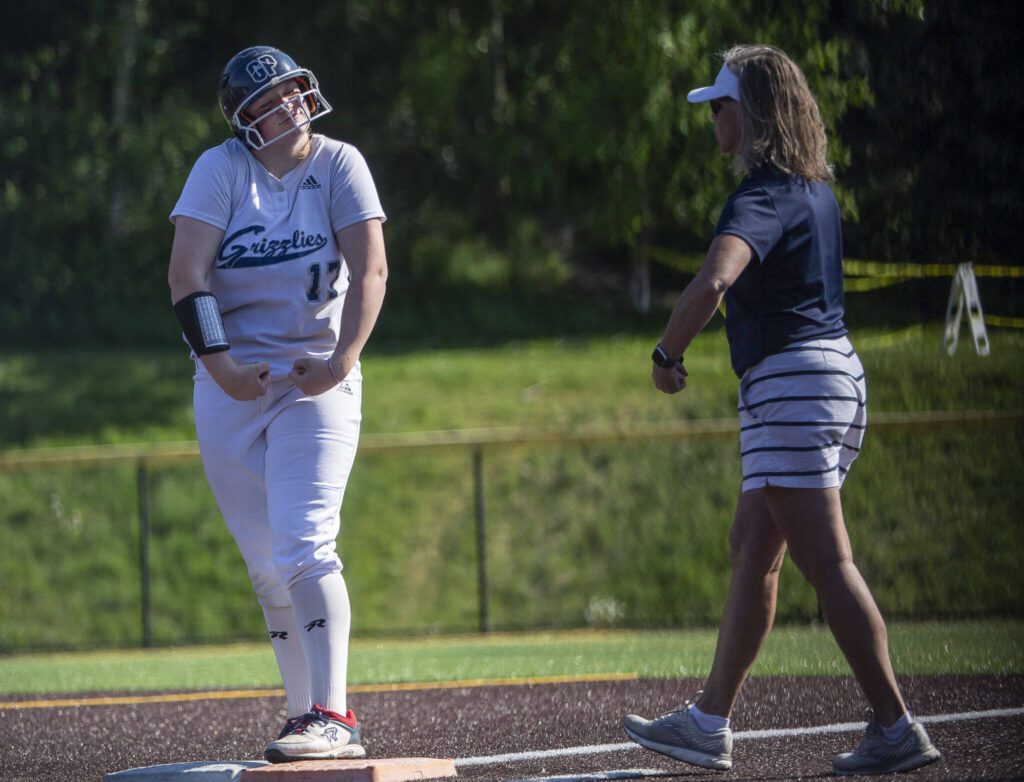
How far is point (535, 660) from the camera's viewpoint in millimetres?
9188

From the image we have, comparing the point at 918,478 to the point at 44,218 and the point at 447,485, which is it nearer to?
the point at 447,485

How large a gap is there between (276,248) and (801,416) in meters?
1.64

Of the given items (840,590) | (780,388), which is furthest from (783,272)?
(840,590)

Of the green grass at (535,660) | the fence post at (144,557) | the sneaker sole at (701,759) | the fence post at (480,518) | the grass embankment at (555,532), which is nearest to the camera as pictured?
the sneaker sole at (701,759)

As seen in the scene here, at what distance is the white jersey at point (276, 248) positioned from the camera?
15.4 ft

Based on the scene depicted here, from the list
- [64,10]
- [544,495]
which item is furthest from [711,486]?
[64,10]

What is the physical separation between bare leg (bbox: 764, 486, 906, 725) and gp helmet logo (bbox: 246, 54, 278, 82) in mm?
1968

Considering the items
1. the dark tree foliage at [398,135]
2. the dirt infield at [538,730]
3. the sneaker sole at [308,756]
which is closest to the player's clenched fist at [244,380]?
the sneaker sole at [308,756]

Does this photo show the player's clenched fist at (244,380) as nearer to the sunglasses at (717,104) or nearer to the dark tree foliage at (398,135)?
the sunglasses at (717,104)

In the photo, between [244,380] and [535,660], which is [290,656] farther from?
[535,660]

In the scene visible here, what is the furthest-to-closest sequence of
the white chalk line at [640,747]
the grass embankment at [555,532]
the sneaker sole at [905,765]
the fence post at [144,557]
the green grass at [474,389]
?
the green grass at [474,389] → the grass embankment at [555,532] → the fence post at [144,557] → the white chalk line at [640,747] → the sneaker sole at [905,765]

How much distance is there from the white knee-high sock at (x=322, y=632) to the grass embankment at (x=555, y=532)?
28.9ft

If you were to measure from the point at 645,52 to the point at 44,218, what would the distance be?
1038 cm

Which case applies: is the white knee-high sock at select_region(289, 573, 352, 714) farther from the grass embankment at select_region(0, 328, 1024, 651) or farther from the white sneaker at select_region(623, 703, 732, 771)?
the grass embankment at select_region(0, 328, 1024, 651)
